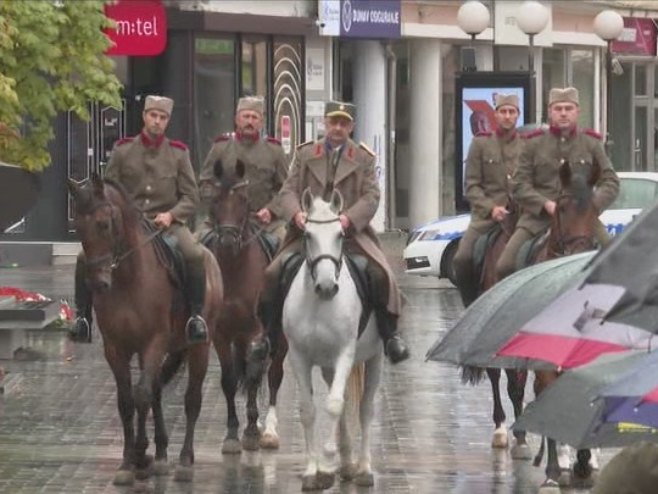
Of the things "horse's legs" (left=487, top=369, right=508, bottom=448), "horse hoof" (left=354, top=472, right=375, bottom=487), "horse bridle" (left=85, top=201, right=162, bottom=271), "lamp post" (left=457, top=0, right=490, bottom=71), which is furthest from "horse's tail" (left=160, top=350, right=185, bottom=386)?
"lamp post" (left=457, top=0, right=490, bottom=71)

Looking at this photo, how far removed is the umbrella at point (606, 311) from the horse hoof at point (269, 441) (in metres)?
7.28

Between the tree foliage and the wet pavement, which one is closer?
the wet pavement

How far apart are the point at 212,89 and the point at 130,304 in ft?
89.2

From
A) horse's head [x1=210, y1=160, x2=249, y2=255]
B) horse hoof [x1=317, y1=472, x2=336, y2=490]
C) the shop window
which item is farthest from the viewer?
the shop window

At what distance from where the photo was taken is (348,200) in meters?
13.9

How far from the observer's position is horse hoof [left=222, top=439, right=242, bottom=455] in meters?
14.8

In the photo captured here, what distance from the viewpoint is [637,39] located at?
55281 millimetres

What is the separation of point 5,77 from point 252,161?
24.3ft

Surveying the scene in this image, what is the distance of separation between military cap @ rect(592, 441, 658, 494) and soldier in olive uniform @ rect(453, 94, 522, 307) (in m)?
9.64

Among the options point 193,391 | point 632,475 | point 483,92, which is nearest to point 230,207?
point 193,391

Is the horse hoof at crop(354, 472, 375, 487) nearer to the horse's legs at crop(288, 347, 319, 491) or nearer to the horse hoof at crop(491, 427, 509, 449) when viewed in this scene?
the horse's legs at crop(288, 347, 319, 491)

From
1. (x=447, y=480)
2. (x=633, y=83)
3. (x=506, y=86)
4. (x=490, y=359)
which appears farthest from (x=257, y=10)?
(x=490, y=359)

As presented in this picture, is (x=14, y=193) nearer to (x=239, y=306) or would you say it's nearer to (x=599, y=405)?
(x=239, y=306)

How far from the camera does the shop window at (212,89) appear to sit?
40.0 metres
